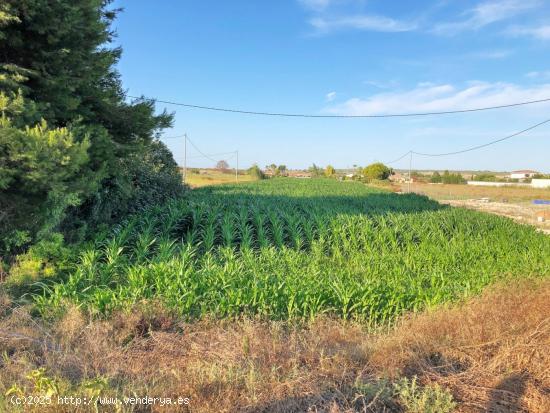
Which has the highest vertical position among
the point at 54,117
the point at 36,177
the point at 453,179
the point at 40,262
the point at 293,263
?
Result: the point at 453,179

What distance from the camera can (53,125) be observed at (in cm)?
549

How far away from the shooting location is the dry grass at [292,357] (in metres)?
2.70

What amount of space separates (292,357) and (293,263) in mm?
→ 3167

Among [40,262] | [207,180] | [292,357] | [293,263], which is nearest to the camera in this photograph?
[292,357]

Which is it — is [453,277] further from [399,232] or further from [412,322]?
[399,232]

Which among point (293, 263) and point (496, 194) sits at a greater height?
point (496, 194)

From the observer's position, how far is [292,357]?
311cm

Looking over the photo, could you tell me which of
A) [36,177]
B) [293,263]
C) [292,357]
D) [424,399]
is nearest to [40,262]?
[36,177]

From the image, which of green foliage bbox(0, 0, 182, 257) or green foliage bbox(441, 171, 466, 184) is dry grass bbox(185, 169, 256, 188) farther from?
green foliage bbox(441, 171, 466, 184)

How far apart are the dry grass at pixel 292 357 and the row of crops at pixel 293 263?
1.34 feet

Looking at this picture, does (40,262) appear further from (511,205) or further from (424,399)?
(511,205)

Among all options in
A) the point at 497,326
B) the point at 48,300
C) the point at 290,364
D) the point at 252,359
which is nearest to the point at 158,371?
the point at 252,359

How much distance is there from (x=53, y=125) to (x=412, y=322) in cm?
→ 552

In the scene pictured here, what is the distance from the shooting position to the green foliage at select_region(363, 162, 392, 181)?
59.1 m
